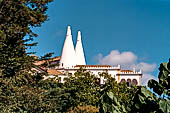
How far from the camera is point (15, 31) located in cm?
1324

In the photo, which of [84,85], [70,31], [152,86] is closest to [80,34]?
[70,31]

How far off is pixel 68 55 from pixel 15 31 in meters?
39.4

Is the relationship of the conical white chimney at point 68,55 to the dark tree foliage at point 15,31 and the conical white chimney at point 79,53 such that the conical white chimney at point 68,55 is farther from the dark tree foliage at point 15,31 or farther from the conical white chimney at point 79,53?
the dark tree foliage at point 15,31

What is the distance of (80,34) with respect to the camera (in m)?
60.4

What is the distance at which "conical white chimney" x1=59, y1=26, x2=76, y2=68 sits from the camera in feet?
170

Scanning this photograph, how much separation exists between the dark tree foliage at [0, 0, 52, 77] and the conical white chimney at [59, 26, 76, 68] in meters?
36.4

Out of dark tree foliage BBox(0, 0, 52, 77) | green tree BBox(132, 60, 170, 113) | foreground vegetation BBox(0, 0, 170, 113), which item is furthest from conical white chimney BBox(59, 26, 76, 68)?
green tree BBox(132, 60, 170, 113)

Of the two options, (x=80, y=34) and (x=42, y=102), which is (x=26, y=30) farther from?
(x=80, y=34)

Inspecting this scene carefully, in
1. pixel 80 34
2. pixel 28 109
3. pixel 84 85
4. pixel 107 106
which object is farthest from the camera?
pixel 80 34

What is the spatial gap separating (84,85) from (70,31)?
36860 millimetres

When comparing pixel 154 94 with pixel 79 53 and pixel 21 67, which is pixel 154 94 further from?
pixel 79 53

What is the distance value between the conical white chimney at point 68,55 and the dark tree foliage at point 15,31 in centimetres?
3644

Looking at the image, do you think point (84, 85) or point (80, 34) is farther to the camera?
point (80, 34)

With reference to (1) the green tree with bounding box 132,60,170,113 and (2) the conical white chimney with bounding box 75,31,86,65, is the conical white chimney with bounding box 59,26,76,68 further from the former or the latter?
(1) the green tree with bounding box 132,60,170,113
